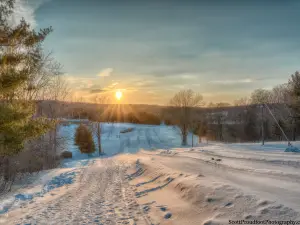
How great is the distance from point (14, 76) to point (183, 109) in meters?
48.2

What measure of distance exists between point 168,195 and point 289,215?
4.30 m

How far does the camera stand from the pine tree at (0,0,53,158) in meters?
8.11

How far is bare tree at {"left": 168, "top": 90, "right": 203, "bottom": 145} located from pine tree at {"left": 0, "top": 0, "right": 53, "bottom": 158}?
44749 mm

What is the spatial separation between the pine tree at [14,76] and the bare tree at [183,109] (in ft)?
147

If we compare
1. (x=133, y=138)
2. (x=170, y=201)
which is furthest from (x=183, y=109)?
(x=170, y=201)

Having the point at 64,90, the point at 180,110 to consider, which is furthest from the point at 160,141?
the point at 64,90

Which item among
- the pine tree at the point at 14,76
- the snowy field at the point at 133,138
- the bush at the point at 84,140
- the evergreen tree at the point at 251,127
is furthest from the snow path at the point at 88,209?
the evergreen tree at the point at 251,127

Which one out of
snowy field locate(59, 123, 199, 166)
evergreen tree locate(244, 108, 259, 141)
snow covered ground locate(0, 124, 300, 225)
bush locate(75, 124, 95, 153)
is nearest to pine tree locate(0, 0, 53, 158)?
snow covered ground locate(0, 124, 300, 225)

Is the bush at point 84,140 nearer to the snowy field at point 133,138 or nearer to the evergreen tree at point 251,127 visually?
the snowy field at point 133,138

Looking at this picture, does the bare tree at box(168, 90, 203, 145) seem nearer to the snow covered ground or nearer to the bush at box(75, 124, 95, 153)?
the bush at box(75, 124, 95, 153)

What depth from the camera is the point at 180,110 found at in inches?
2168

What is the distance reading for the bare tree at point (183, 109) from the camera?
174 feet

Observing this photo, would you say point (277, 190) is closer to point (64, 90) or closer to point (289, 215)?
point (289, 215)

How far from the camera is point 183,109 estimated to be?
54812 millimetres
